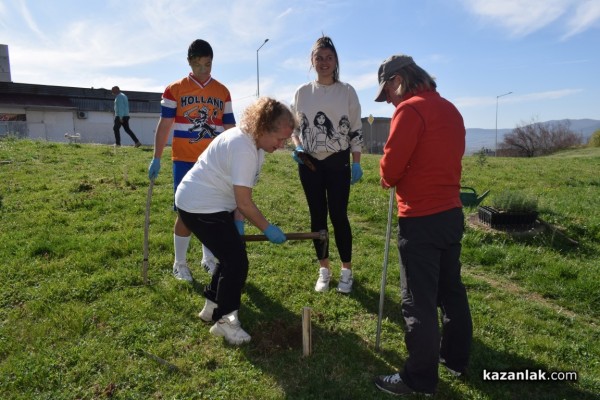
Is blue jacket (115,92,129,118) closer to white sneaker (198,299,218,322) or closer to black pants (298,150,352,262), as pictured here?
black pants (298,150,352,262)

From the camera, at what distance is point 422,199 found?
2.86m

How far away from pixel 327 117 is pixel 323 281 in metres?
1.67

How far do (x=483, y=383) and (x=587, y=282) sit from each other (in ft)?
8.06

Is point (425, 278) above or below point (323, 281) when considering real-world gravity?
above

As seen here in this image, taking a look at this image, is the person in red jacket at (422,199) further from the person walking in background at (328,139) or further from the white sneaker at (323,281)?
the white sneaker at (323,281)

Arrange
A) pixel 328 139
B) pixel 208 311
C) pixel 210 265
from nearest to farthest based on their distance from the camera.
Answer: pixel 208 311, pixel 328 139, pixel 210 265

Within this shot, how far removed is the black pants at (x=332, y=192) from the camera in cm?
434

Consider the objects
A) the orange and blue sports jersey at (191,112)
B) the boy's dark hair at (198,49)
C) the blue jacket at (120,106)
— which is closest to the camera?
the boy's dark hair at (198,49)

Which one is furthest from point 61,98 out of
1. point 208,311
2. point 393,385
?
point 393,385

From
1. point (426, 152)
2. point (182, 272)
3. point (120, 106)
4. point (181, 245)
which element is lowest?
point (182, 272)

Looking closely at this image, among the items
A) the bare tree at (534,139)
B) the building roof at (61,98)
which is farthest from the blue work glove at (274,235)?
the bare tree at (534,139)

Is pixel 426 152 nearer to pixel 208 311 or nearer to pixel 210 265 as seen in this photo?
pixel 208 311

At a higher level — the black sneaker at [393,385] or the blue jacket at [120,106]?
the blue jacket at [120,106]

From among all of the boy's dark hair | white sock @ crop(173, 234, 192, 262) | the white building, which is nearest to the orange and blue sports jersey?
the boy's dark hair
